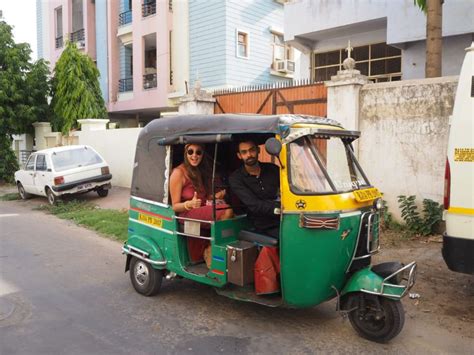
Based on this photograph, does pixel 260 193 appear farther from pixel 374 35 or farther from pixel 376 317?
pixel 374 35

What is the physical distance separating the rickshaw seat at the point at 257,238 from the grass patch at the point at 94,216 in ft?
→ 14.8

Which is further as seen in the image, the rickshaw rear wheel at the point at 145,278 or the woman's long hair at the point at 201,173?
the rickshaw rear wheel at the point at 145,278

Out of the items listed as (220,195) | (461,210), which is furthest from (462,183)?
(220,195)

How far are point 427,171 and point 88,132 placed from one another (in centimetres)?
1269

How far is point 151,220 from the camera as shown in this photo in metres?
5.42

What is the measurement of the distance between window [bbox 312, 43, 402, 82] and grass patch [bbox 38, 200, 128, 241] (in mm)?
7934

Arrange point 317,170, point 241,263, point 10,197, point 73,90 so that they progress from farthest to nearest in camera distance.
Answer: point 73,90 → point 10,197 → point 241,263 → point 317,170

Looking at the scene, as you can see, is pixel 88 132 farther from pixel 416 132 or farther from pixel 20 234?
pixel 416 132

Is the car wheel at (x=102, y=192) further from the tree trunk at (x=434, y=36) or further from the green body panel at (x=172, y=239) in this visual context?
the tree trunk at (x=434, y=36)

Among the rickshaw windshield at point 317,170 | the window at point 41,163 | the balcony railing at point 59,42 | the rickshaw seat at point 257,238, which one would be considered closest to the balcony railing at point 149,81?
the balcony railing at point 59,42

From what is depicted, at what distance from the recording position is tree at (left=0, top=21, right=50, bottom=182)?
59.8 ft

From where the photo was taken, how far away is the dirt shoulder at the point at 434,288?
15.5 feet

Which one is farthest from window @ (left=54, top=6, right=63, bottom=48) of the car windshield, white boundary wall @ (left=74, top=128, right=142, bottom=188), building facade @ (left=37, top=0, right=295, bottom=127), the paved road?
the paved road

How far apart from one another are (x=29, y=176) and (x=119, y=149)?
115 inches
